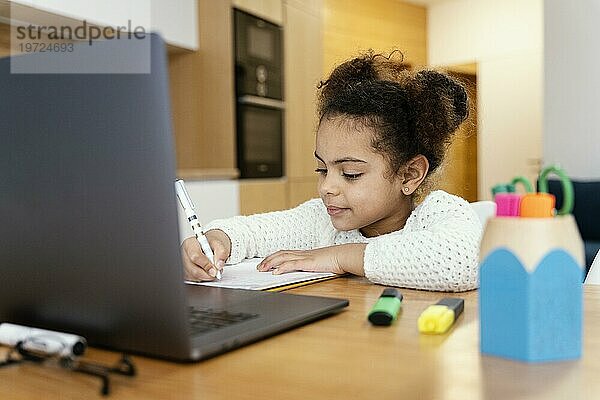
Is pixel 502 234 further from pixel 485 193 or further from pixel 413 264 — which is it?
pixel 485 193

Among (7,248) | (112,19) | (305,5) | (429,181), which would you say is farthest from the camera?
(305,5)

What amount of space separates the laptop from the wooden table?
0.03 metres

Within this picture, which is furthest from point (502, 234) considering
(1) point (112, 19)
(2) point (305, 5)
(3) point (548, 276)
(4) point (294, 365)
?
(2) point (305, 5)

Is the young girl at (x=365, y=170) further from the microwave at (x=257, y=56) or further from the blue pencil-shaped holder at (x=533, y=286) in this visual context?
the microwave at (x=257, y=56)

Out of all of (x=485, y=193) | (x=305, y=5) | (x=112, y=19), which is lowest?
(x=485, y=193)

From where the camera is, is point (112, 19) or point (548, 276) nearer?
point (548, 276)

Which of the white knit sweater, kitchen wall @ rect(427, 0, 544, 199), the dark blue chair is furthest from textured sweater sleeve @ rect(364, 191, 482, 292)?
kitchen wall @ rect(427, 0, 544, 199)

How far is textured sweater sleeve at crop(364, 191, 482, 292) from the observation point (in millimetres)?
991

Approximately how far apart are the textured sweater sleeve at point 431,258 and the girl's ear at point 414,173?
33 cm

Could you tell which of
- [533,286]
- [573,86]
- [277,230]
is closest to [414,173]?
[277,230]

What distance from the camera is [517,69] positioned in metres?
6.51

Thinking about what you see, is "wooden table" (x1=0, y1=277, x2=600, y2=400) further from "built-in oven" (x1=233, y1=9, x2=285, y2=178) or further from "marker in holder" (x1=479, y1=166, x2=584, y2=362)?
"built-in oven" (x1=233, y1=9, x2=285, y2=178)

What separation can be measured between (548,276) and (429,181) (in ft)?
3.11

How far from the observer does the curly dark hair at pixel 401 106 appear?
135 cm
